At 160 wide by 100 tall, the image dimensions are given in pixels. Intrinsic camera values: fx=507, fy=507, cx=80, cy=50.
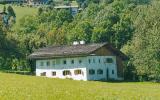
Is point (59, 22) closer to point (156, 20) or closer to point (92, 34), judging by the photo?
point (92, 34)

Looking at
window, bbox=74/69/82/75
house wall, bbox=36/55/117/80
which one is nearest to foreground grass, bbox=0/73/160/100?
house wall, bbox=36/55/117/80

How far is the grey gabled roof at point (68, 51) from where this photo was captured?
8681cm

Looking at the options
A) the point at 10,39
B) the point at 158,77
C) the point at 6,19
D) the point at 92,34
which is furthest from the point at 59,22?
the point at 158,77

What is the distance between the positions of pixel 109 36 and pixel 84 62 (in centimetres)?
4030

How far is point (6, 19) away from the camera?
195750 mm

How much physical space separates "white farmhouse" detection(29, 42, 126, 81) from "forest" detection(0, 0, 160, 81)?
2596mm

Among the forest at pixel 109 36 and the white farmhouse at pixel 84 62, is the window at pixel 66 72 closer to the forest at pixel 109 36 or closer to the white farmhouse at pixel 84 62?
the white farmhouse at pixel 84 62

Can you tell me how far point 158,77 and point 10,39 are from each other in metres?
34.3

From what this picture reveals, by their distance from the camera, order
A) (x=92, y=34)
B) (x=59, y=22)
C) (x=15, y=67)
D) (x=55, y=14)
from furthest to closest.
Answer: (x=55, y=14) → (x=59, y=22) → (x=92, y=34) → (x=15, y=67)

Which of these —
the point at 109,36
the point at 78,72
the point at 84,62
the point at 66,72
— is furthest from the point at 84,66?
the point at 109,36

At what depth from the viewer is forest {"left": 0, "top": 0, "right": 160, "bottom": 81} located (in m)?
82.1

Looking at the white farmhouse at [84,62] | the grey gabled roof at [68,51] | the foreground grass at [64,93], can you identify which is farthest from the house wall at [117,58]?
the foreground grass at [64,93]

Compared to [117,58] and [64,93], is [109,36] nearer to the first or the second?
Result: [117,58]

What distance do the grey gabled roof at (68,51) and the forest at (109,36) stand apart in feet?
17.3
